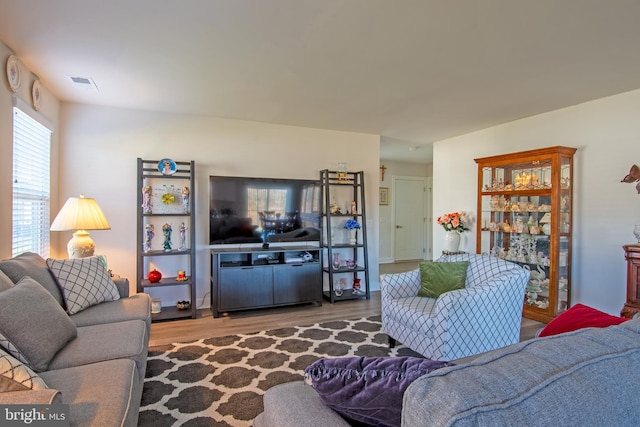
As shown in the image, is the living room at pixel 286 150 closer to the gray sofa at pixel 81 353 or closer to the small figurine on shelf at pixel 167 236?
the small figurine on shelf at pixel 167 236

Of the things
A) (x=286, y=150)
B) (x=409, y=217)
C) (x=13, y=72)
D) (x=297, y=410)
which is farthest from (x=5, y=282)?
(x=409, y=217)

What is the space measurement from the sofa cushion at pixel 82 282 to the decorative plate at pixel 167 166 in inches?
54.9

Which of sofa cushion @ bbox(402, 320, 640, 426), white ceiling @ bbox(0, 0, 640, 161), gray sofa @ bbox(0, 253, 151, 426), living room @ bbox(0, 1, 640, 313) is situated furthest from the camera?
living room @ bbox(0, 1, 640, 313)

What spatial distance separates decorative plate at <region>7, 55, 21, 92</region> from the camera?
8.26 feet

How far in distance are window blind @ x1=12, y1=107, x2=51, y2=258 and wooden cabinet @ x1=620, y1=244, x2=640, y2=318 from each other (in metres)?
5.06

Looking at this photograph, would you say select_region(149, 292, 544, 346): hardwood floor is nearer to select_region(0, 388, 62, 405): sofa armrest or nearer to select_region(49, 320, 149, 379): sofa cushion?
select_region(49, 320, 149, 379): sofa cushion

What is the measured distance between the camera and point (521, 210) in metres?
4.10

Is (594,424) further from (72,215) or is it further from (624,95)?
(624,95)

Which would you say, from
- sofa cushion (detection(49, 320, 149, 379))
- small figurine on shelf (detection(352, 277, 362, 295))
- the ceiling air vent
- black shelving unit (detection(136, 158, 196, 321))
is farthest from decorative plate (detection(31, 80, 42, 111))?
small figurine on shelf (detection(352, 277, 362, 295))

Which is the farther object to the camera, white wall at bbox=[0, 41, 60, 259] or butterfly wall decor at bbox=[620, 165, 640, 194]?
butterfly wall decor at bbox=[620, 165, 640, 194]

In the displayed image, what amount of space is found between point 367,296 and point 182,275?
2367 mm

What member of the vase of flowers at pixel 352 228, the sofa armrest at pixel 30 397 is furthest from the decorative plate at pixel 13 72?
the vase of flowers at pixel 352 228

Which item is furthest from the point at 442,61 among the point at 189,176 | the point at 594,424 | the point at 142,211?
the point at 142,211

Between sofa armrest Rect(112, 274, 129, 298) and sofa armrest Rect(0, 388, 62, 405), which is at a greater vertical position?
sofa armrest Rect(0, 388, 62, 405)
